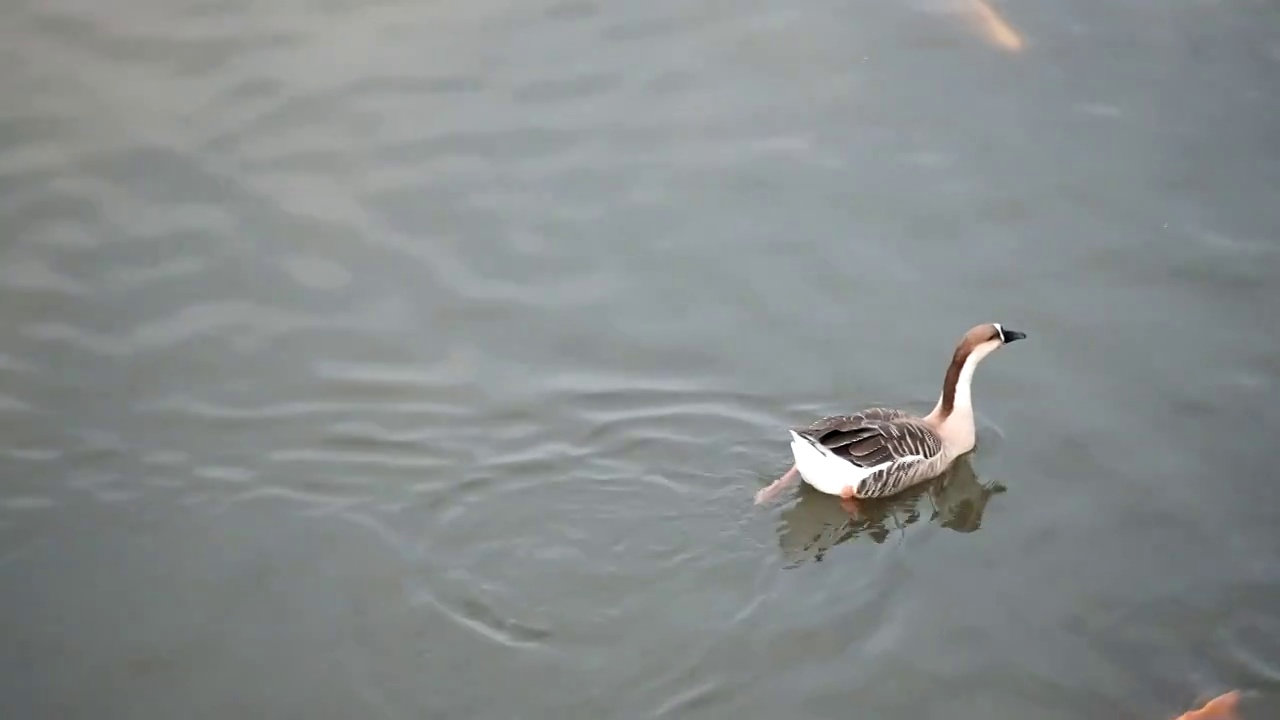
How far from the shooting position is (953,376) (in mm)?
8859

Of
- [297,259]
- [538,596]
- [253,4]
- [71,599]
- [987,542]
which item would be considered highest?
[253,4]

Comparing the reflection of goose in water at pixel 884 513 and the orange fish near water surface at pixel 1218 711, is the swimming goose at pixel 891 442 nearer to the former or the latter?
the reflection of goose in water at pixel 884 513

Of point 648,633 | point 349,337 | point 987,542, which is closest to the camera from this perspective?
point 648,633

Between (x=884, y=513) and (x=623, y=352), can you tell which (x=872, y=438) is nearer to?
(x=884, y=513)

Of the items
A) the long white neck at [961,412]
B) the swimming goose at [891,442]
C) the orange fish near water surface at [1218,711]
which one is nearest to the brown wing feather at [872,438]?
the swimming goose at [891,442]

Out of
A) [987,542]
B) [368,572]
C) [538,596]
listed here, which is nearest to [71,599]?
[368,572]

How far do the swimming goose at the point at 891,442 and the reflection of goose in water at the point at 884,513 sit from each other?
0.28ft

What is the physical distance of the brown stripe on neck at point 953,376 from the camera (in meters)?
8.84

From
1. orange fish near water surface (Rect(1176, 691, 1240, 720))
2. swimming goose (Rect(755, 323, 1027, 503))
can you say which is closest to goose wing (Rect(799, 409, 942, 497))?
swimming goose (Rect(755, 323, 1027, 503))

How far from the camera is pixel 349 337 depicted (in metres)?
9.41

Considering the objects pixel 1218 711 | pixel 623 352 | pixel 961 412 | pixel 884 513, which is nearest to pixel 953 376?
pixel 961 412

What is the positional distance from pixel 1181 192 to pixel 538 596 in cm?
611

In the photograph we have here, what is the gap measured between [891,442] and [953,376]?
0.69 meters

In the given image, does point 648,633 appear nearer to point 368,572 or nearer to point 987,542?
point 368,572
